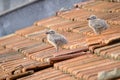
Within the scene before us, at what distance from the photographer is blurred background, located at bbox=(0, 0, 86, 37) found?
26.7ft

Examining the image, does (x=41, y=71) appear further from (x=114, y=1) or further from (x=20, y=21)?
(x=20, y=21)

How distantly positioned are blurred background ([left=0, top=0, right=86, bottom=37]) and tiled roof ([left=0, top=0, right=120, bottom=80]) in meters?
1.71

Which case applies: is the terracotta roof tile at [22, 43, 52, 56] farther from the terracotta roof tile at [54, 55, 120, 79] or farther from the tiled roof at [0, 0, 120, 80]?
the terracotta roof tile at [54, 55, 120, 79]

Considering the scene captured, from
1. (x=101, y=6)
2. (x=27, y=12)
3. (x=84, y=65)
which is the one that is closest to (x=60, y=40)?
(x=84, y=65)

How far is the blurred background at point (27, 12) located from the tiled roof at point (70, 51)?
1.71 m

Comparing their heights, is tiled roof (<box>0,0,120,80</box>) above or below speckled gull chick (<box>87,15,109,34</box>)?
below

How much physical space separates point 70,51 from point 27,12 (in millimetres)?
4089

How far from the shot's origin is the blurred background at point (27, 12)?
8.15 metres

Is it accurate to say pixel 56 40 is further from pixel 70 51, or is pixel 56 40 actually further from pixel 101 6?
pixel 101 6

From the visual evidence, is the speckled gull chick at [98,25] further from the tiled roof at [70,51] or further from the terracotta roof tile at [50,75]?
the terracotta roof tile at [50,75]

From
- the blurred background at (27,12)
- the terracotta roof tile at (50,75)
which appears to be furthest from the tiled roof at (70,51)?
the blurred background at (27,12)

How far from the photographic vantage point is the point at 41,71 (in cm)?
404

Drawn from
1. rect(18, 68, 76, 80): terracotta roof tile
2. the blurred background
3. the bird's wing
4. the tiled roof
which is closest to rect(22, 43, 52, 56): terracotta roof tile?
the tiled roof

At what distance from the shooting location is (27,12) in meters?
8.34
